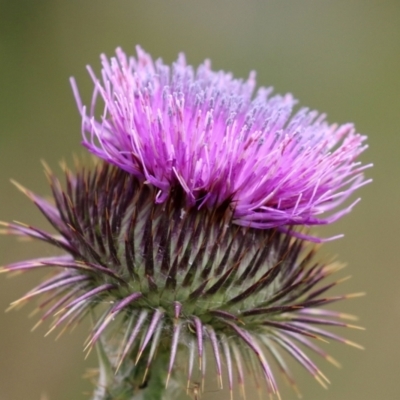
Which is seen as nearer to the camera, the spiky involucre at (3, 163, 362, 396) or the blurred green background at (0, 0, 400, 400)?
the spiky involucre at (3, 163, 362, 396)

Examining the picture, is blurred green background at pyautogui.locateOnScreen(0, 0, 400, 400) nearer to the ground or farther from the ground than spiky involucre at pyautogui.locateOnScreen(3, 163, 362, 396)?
farther from the ground

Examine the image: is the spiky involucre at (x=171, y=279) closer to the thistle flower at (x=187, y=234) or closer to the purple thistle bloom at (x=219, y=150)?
the thistle flower at (x=187, y=234)

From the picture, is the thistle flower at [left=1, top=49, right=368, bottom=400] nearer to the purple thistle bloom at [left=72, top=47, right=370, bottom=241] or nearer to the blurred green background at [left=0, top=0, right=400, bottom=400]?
the purple thistle bloom at [left=72, top=47, right=370, bottom=241]

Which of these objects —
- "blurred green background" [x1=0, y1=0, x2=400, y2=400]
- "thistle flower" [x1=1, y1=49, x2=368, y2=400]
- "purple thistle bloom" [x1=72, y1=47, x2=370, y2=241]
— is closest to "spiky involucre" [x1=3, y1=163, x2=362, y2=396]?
"thistle flower" [x1=1, y1=49, x2=368, y2=400]

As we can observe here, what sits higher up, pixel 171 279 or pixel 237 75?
pixel 237 75

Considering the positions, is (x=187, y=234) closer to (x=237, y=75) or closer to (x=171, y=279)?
(x=171, y=279)

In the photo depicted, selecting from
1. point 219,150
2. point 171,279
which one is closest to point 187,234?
point 171,279
